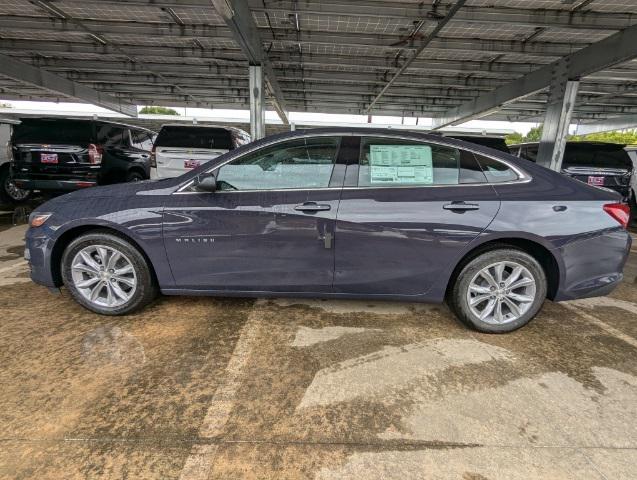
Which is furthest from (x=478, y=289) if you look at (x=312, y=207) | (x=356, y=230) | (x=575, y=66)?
(x=575, y=66)

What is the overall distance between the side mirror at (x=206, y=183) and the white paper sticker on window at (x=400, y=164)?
1204 mm

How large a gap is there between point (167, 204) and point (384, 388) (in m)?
2.07

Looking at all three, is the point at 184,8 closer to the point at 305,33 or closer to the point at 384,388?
the point at 305,33

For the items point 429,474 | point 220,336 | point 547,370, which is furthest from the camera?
point 220,336

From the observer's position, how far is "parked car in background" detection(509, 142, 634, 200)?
25.5 feet

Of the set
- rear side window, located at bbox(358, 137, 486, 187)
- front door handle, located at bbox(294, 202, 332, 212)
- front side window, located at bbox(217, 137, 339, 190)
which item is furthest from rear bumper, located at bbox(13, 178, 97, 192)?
rear side window, located at bbox(358, 137, 486, 187)

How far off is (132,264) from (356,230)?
1.80 meters

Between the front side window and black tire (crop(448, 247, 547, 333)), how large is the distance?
4.32 feet

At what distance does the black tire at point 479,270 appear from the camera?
2885mm

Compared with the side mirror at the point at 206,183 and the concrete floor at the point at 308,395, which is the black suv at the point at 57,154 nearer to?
the concrete floor at the point at 308,395

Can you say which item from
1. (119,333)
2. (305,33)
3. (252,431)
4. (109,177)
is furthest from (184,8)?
(252,431)

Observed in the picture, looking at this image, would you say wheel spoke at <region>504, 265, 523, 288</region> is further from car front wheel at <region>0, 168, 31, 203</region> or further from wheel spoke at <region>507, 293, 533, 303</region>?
car front wheel at <region>0, 168, 31, 203</region>

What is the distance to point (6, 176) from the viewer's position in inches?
316

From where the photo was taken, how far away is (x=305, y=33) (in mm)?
8422
